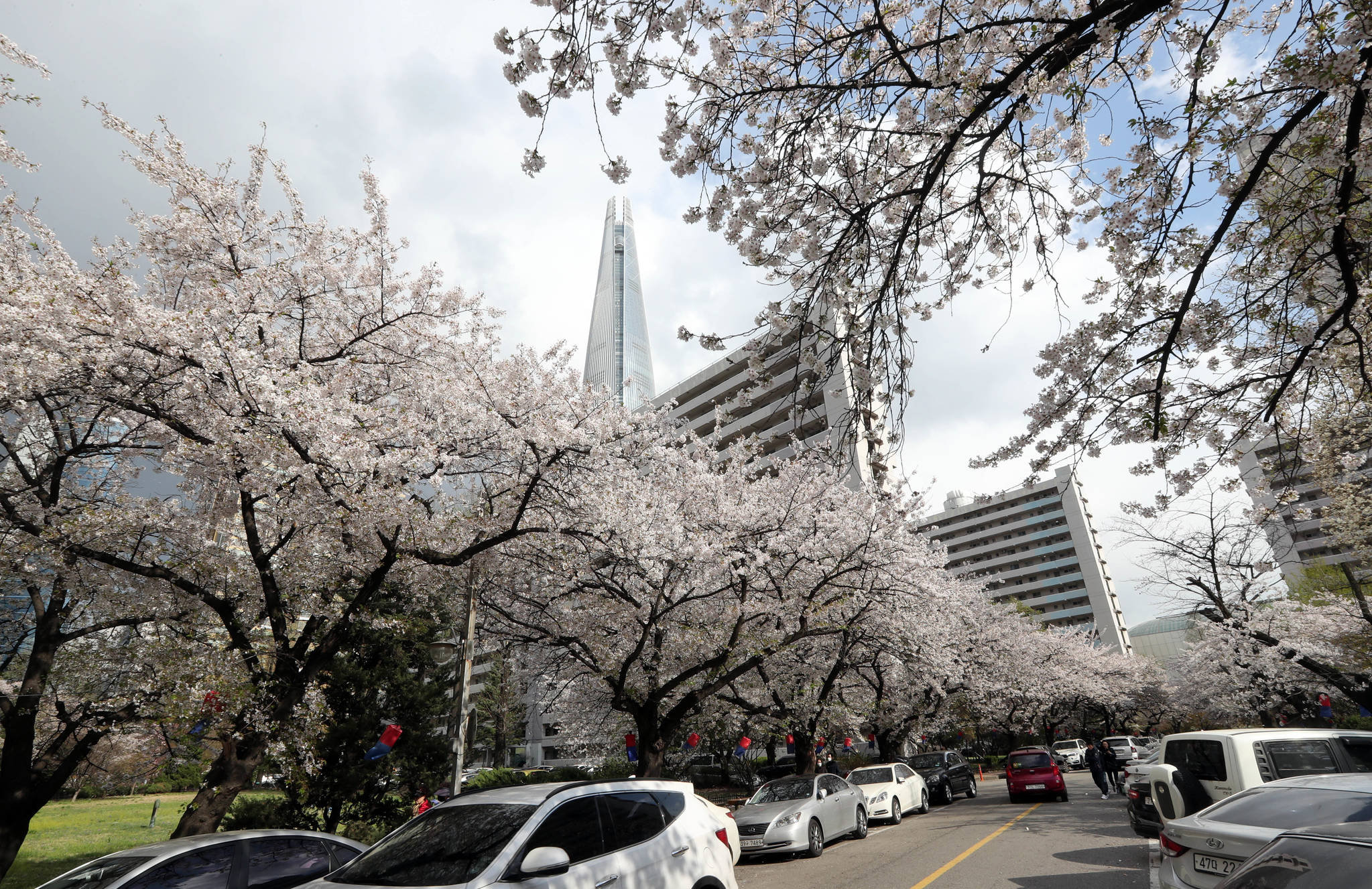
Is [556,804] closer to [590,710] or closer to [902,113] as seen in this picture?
[902,113]

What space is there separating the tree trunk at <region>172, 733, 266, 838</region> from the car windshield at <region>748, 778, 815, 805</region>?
8556 mm

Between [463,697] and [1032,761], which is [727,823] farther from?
[1032,761]

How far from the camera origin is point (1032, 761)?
19281 mm

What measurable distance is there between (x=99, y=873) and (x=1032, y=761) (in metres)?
21.5

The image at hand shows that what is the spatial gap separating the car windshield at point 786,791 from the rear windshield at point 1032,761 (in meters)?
10.2

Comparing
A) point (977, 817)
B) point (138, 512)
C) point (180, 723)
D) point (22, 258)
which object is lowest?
point (977, 817)

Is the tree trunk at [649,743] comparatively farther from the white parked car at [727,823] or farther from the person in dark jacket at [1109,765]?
the person in dark jacket at [1109,765]

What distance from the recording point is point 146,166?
10.6 meters

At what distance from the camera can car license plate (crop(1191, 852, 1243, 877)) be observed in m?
4.14

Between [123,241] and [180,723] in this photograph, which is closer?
[180,723]

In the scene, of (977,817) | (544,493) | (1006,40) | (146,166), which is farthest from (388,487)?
(977,817)

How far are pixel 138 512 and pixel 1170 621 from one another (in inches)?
5335

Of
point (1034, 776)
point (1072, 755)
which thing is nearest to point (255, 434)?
point (1034, 776)

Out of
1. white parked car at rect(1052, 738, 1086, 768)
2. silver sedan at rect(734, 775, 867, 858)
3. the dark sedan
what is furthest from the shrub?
white parked car at rect(1052, 738, 1086, 768)
